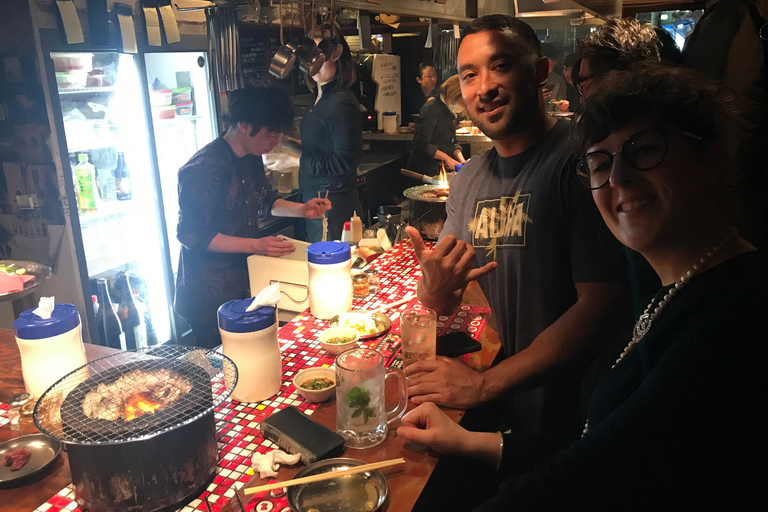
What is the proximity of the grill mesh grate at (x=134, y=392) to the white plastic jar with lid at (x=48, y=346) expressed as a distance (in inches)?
5.3

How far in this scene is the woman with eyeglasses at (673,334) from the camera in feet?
3.03

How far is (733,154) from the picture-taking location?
1104 mm

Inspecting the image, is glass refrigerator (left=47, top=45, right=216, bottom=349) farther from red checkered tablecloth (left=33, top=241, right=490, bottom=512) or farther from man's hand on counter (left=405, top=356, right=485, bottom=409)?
man's hand on counter (left=405, top=356, right=485, bottom=409)

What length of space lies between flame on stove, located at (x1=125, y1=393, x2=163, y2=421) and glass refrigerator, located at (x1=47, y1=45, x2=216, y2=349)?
96.4 inches

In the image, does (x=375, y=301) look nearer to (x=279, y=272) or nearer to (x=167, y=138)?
(x=279, y=272)

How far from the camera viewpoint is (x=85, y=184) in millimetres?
3590

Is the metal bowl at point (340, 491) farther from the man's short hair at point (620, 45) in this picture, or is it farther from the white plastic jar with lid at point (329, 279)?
the man's short hair at point (620, 45)

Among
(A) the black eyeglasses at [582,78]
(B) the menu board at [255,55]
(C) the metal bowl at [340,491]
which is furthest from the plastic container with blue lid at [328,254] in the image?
(B) the menu board at [255,55]

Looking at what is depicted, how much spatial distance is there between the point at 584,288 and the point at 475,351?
46 centimetres

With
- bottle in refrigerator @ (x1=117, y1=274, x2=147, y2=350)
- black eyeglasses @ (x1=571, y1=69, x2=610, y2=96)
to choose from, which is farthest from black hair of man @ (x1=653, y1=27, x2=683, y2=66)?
bottle in refrigerator @ (x1=117, y1=274, x2=147, y2=350)

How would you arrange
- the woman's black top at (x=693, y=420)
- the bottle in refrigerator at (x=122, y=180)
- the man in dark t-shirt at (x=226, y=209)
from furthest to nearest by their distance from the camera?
the bottle in refrigerator at (x=122, y=180) → the man in dark t-shirt at (x=226, y=209) → the woman's black top at (x=693, y=420)

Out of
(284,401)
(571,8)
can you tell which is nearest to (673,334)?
(284,401)

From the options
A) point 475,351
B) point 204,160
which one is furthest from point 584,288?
point 204,160

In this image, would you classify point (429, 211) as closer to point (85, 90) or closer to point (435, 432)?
point (435, 432)
